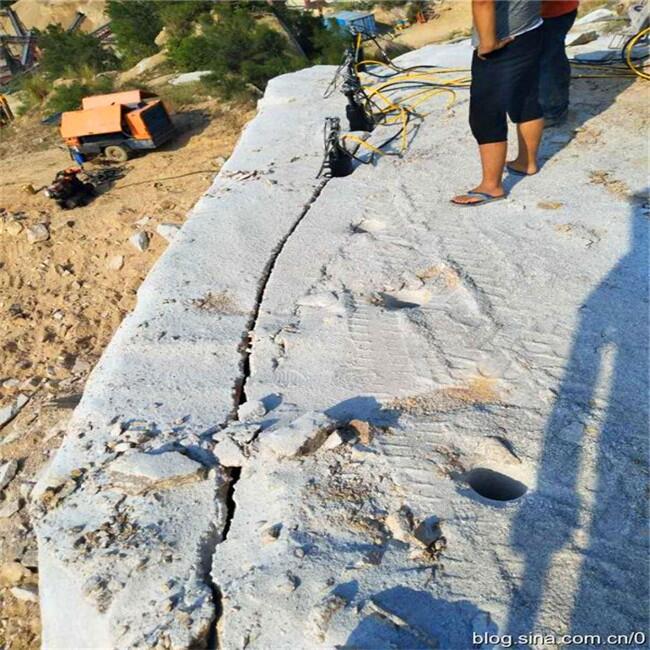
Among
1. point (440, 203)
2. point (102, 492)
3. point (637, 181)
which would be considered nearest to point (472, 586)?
point (102, 492)

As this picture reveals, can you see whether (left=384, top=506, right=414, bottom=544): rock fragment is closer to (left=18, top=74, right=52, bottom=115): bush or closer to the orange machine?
the orange machine

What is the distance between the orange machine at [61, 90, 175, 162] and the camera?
21.1 feet

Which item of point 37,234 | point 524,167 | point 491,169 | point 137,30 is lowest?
point 37,234

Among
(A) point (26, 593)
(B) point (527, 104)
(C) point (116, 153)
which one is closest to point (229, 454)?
(A) point (26, 593)

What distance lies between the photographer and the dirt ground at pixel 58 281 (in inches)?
108

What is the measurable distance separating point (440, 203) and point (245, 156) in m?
1.81

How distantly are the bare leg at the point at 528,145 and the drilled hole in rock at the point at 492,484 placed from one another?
7.41ft

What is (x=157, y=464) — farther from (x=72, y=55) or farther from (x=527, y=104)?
(x=72, y=55)

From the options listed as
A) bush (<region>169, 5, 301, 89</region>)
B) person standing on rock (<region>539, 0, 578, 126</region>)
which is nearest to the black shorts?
person standing on rock (<region>539, 0, 578, 126</region>)

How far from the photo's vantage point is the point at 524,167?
3.42 meters

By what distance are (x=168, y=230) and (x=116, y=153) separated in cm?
225

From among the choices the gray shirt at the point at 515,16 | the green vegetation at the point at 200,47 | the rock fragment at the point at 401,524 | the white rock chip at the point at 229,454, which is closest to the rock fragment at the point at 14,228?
the green vegetation at the point at 200,47

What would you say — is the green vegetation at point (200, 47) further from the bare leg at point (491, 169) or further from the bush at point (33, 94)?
the bare leg at point (491, 169)

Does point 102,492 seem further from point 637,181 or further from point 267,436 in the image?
point 637,181
